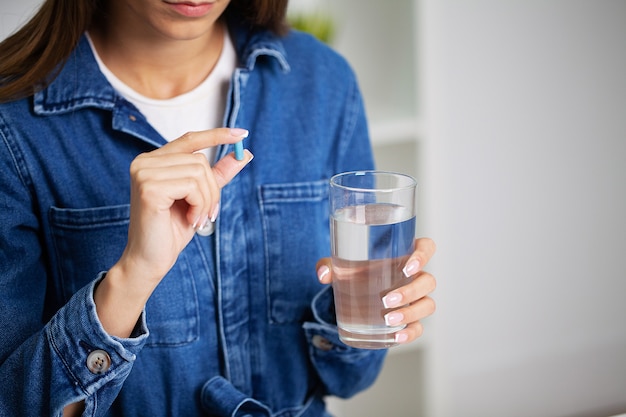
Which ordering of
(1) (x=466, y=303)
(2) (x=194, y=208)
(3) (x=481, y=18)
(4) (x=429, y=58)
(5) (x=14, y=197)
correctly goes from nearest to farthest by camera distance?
(2) (x=194, y=208) < (5) (x=14, y=197) < (4) (x=429, y=58) < (3) (x=481, y=18) < (1) (x=466, y=303)

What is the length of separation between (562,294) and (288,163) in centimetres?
151

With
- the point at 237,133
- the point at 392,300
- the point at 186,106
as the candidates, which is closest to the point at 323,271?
the point at 392,300

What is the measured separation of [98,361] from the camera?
2.89 feet

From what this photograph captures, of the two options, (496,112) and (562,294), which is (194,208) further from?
(562,294)

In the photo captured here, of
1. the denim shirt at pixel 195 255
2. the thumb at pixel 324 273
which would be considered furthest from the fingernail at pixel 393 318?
the denim shirt at pixel 195 255

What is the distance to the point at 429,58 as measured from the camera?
1.70 metres

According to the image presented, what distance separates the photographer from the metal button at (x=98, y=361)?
2.88 ft

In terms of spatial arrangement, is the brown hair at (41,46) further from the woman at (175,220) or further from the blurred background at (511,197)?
the blurred background at (511,197)

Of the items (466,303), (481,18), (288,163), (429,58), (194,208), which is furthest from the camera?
(466,303)

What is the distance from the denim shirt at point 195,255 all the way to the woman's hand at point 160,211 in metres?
0.04

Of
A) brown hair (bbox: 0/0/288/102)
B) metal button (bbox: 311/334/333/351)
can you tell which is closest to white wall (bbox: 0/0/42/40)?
brown hair (bbox: 0/0/288/102)

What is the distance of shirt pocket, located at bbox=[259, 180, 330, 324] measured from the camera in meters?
1.13

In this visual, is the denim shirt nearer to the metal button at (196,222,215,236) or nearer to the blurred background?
the metal button at (196,222,215,236)

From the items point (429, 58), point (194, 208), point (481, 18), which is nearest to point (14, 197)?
point (194, 208)
